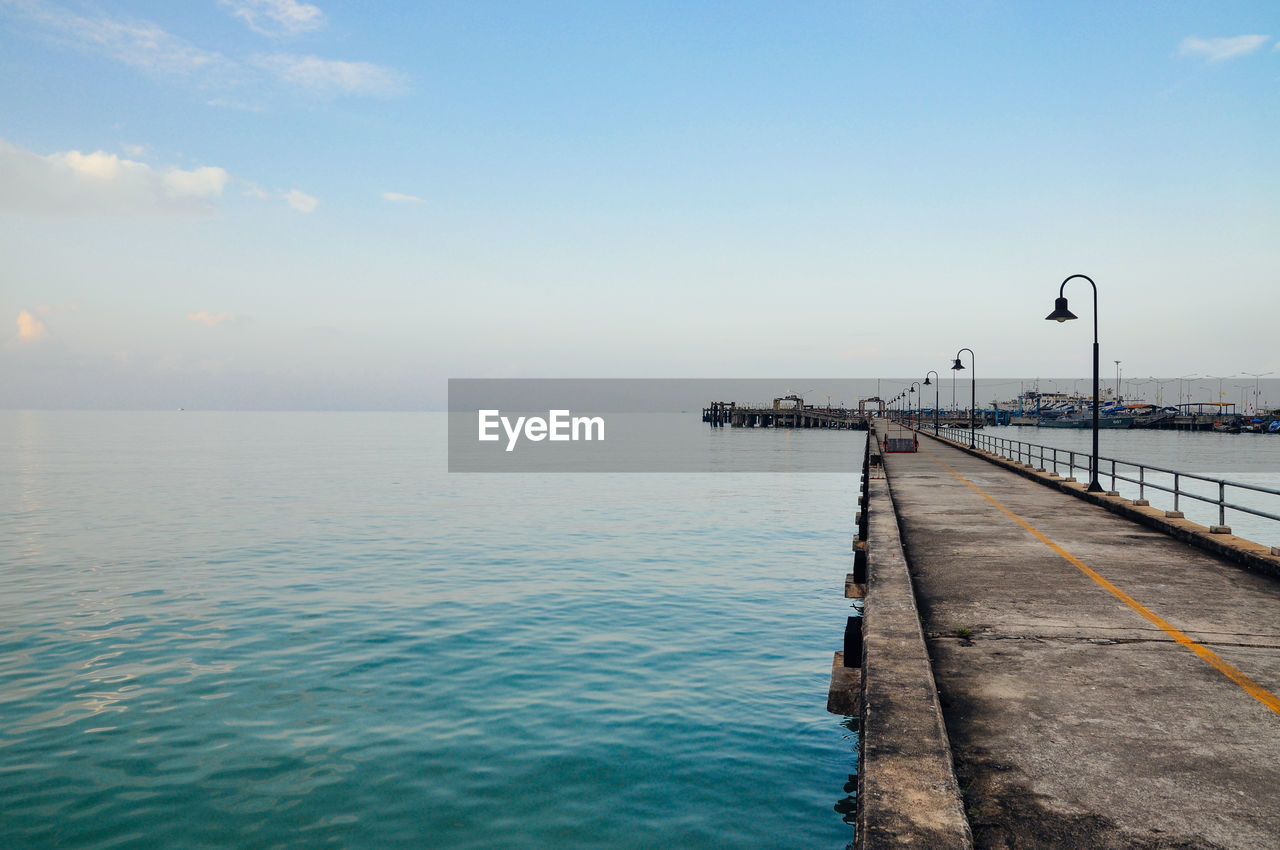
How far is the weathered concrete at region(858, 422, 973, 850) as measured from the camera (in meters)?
4.68

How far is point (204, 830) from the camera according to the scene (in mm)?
8469

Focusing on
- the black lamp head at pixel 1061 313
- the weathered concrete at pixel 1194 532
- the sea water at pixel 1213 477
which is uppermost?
the black lamp head at pixel 1061 313

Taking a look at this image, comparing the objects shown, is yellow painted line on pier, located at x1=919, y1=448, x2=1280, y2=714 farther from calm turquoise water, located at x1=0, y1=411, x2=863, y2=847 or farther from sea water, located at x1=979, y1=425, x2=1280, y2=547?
calm turquoise water, located at x1=0, y1=411, x2=863, y2=847

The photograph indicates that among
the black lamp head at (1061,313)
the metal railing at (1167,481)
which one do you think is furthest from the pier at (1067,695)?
the black lamp head at (1061,313)

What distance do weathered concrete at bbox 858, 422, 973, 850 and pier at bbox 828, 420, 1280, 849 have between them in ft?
0.05

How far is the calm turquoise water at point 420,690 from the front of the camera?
28.8 feet

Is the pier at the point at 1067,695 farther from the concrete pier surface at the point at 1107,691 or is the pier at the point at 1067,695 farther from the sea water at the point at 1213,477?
the sea water at the point at 1213,477

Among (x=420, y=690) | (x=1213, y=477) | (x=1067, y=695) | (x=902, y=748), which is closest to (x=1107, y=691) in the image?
(x=1067, y=695)

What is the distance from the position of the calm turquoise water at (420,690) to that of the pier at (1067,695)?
2.07 meters

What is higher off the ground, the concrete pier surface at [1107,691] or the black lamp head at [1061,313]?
the black lamp head at [1061,313]

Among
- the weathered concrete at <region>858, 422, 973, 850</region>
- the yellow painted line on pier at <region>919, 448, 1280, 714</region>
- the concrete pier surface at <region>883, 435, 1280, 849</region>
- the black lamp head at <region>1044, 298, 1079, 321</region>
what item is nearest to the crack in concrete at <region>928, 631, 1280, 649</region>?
the concrete pier surface at <region>883, 435, 1280, 849</region>

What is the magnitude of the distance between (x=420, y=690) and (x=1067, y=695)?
8.97m

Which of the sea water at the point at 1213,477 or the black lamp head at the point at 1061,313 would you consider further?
the sea water at the point at 1213,477

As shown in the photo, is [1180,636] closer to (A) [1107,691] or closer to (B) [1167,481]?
(A) [1107,691]
